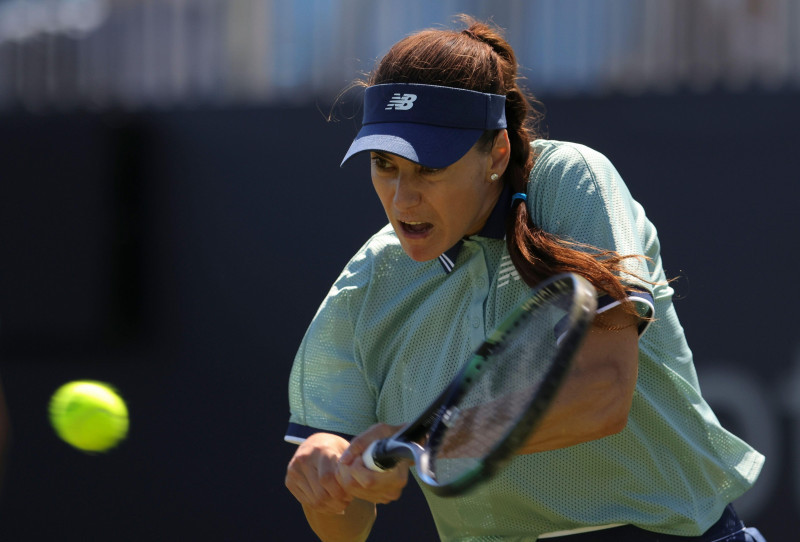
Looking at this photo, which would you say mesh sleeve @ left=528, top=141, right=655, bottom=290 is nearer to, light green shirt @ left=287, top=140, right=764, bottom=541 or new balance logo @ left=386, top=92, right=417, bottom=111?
light green shirt @ left=287, top=140, right=764, bottom=541

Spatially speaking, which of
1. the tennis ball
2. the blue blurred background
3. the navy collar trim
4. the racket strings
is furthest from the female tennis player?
the blue blurred background

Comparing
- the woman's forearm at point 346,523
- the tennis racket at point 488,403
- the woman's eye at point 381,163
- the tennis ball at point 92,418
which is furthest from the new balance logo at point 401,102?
the tennis ball at point 92,418

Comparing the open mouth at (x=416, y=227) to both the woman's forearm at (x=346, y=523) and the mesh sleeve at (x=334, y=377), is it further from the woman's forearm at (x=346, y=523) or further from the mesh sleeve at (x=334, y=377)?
the woman's forearm at (x=346, y=523)

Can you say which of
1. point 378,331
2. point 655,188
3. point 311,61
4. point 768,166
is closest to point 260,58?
point 311,61

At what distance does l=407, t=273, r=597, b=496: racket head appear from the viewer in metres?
1.41

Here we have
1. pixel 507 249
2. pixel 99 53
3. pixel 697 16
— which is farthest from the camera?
pixel 99 53

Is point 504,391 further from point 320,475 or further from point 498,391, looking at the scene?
point 320,475

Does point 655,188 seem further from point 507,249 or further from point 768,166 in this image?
point 507,249

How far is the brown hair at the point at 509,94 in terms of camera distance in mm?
1736

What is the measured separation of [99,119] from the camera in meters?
4.73

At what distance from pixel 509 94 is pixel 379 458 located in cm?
82

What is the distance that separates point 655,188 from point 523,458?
259 centimetres

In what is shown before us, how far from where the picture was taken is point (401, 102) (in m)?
1.97

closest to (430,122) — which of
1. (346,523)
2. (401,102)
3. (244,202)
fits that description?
(401,102)
